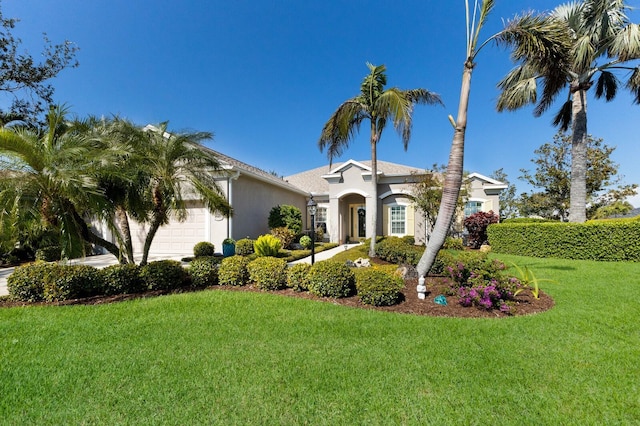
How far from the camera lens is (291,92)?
1574cm

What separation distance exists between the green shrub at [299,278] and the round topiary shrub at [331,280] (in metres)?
0.20

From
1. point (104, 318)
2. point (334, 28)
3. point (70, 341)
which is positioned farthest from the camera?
point (334, 28)

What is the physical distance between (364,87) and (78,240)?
9950mm

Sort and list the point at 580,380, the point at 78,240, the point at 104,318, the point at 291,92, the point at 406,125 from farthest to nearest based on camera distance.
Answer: the point at 291,92, the point at 406,125, the point at 78,240, the point at 104,318, the point at 580,380

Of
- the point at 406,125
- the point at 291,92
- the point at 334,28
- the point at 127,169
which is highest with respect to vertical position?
the point at 334,28

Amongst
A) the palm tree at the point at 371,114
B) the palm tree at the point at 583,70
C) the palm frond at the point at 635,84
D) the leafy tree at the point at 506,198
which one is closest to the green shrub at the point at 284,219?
the palm tree at the point at 371,114

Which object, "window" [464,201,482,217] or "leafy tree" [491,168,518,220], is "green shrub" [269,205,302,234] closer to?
"window" [464,201,482,217]

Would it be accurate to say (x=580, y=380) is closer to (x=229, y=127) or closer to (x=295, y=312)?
(x=295, y=312)

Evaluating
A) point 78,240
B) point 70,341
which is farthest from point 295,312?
point 78,240

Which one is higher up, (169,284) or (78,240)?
(78,240)

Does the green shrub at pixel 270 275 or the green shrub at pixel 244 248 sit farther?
the green shrub at pixel 244 248

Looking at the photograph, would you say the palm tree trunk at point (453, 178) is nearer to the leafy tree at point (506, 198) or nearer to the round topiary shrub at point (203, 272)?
the round topiary shrub at point (203, 272)

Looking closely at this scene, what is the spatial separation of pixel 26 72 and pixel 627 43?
25350mm

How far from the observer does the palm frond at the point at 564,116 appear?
48.6 feet
